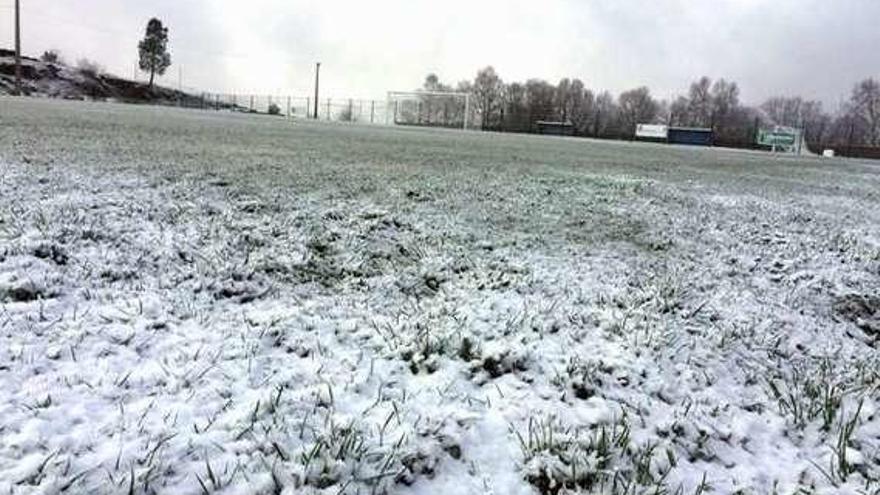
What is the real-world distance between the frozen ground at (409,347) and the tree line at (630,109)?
260 feet

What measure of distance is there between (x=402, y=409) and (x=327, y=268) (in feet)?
7.99

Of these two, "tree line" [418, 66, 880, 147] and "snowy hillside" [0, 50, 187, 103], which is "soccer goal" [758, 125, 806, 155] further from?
"snowy hillside" [0, 50, 187, 103]

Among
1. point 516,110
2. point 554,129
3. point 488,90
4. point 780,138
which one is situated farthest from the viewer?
point 488,90

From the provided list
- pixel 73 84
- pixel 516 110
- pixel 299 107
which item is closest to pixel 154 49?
pixel 73 84

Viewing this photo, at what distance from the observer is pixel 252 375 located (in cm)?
391

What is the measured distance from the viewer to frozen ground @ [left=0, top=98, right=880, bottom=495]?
3242 mm

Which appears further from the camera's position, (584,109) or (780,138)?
(584,109)

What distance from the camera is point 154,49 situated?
102 meters

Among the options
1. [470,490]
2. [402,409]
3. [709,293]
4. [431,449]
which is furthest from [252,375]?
[709,293]

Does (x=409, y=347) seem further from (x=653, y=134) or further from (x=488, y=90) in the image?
(x=488, y=90)

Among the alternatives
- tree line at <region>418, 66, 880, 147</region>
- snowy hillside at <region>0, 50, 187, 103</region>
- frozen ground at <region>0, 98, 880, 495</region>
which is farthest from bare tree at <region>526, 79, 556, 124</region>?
frozen ground at <region>0, 98, 880, 495</region>

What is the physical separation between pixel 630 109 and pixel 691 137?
5291 cm

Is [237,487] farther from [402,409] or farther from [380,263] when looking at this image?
[380,263]

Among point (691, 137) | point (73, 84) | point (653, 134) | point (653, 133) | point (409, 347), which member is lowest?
point (409, 347)
